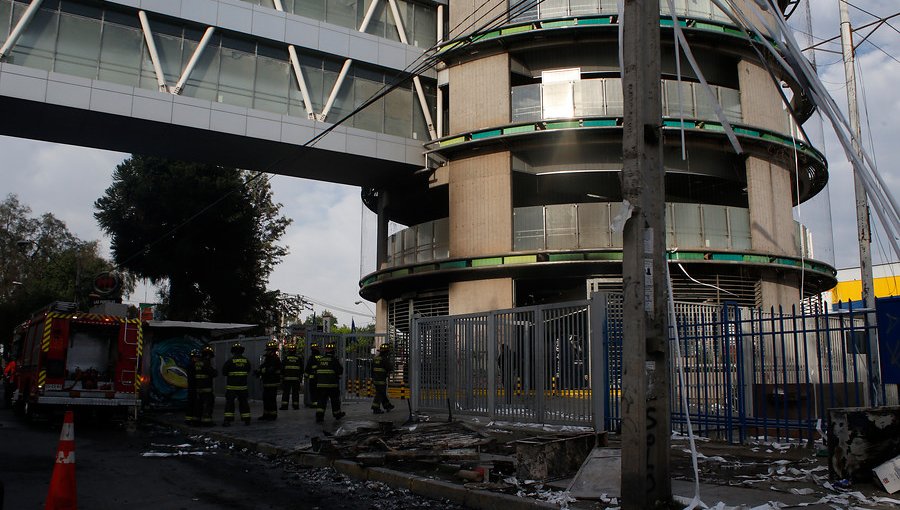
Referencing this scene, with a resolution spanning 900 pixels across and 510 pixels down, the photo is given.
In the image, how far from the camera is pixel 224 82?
2316cm

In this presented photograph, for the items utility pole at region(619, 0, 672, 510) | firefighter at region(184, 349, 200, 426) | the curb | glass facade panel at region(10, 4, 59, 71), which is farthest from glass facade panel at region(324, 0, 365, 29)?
utility pole at region(619, 0, 672, 510)

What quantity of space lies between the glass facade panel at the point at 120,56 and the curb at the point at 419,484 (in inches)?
583

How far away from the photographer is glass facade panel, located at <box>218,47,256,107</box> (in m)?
23.2

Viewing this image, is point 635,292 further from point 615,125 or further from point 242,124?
point 242,124

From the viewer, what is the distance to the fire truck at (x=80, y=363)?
15.8 meters

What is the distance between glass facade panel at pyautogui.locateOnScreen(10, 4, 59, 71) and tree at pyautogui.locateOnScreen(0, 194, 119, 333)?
99.4 ft

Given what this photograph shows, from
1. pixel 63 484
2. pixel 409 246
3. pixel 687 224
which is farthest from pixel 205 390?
pixel 687 224

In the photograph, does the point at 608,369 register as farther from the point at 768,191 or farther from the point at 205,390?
the point at 768,191

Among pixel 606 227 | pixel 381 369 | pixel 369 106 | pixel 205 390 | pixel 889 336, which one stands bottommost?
pixel 205 390

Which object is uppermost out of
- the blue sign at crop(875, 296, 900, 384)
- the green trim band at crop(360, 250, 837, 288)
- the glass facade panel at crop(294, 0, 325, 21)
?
the glass facade panel at crop(294, 0, 325, 21)

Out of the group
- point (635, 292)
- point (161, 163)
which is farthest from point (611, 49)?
point (161, 163)

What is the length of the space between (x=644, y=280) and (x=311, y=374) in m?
15.5

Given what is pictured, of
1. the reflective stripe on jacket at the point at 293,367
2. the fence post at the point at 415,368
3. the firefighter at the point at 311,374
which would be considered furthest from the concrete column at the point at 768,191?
the reflective stripe on jacket at the point at 293,367

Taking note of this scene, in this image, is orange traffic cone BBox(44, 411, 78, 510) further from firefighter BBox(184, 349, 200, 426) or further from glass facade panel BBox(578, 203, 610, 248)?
glass facade panel BBox(578, 203, 610, 248)
